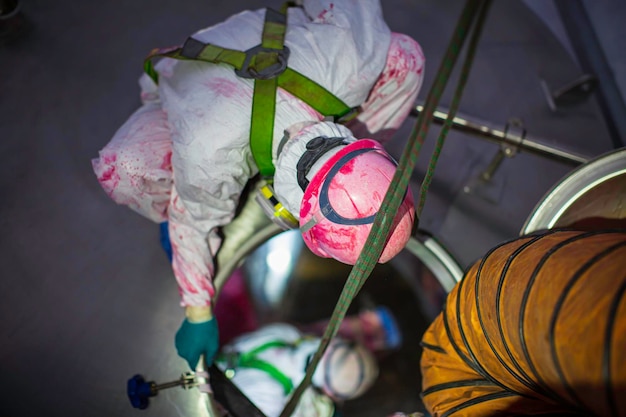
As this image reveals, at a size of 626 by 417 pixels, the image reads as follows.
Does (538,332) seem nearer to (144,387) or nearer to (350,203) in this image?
(350,203)

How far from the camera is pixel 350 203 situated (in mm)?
729

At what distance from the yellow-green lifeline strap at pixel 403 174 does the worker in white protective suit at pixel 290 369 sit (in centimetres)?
40

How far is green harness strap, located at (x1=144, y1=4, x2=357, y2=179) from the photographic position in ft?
2.83

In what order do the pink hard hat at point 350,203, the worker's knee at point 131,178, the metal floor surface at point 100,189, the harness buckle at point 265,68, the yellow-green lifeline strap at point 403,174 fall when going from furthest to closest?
the metal floor surface at point 100,189, the worker's knee at point 131,178, the harness buckle at point 265,68, the pink hard hat at point 350,203, the yellow-green lifeline strap at point 403,174

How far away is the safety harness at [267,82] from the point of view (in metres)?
0.86

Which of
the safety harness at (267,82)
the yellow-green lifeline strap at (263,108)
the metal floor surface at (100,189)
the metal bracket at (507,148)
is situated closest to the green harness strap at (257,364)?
the metal floor surface at (100,189)

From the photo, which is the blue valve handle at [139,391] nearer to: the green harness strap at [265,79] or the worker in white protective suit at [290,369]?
the worker in white protective suit at [290,369]

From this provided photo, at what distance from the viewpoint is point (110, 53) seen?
145 centimetres

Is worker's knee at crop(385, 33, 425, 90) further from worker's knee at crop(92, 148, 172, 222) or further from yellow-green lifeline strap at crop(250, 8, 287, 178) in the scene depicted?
worker's knee at crop(92, 148, 172, 222)

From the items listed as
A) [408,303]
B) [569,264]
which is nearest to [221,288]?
[408,303]

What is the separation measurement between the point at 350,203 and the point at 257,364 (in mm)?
570

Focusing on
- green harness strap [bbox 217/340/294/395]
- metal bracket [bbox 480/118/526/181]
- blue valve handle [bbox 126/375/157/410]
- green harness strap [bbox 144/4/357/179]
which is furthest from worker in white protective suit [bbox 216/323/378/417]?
metal bracket [bbox 480/118/526/181]

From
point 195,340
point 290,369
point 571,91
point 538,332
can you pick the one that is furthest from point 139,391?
point 571,91

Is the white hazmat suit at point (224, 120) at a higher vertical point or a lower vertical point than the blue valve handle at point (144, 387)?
higher
